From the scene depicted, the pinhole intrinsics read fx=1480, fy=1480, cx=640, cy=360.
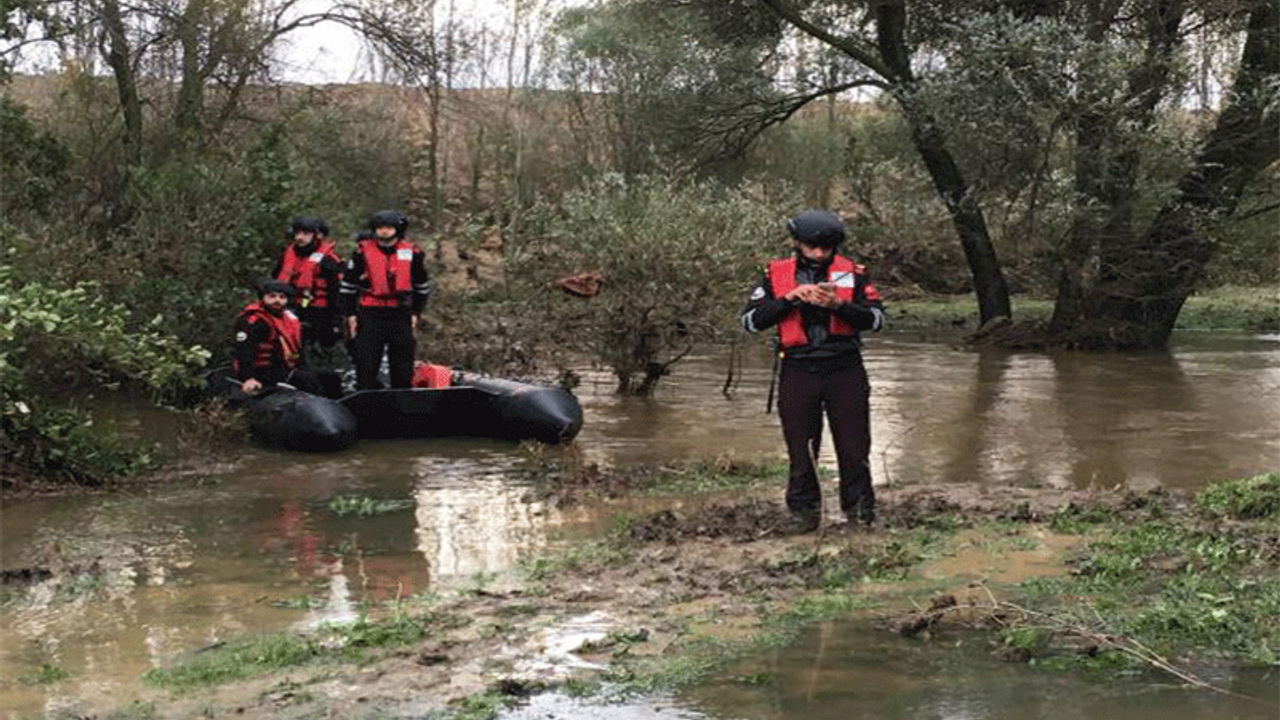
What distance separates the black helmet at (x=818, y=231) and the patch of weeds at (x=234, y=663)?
317cm

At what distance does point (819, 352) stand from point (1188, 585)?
2228 mm

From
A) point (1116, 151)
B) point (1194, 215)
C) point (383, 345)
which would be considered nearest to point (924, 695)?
point (383, 345)

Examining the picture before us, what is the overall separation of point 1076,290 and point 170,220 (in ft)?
41.1

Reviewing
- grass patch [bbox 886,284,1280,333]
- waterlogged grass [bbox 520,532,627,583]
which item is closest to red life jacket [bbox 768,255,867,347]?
waterlogged grass [bbox 520,532,627,583]

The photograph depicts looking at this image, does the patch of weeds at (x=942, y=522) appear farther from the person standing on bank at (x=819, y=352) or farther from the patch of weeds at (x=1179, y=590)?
the patch of weeds at (x=1179, y=590)

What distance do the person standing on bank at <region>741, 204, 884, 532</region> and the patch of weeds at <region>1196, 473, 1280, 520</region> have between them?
185 centimetres

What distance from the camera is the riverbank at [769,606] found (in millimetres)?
5098

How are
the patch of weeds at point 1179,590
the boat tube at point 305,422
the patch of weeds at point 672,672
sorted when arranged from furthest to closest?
the boat tube at point 305,422 < the patch of weeds at point 1179,590 < the patch of weeds at point 672,672

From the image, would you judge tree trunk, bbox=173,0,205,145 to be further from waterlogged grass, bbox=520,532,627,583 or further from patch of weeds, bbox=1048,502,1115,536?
patch of weeds, bbox=1048,502,1115,536

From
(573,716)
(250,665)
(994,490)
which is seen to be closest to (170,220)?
(994,490)

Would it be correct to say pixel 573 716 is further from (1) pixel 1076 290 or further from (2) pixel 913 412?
(1) pixel 1076 290

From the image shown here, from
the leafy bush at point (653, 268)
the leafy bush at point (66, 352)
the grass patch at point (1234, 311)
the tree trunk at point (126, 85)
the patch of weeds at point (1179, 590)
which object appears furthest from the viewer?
the grass patch at point (1234, 311)

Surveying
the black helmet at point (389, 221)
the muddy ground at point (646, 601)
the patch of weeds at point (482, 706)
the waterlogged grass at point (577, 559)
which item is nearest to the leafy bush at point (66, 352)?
the black helmet at point (389, 221)

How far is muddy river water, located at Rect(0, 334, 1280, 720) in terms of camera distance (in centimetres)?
486
